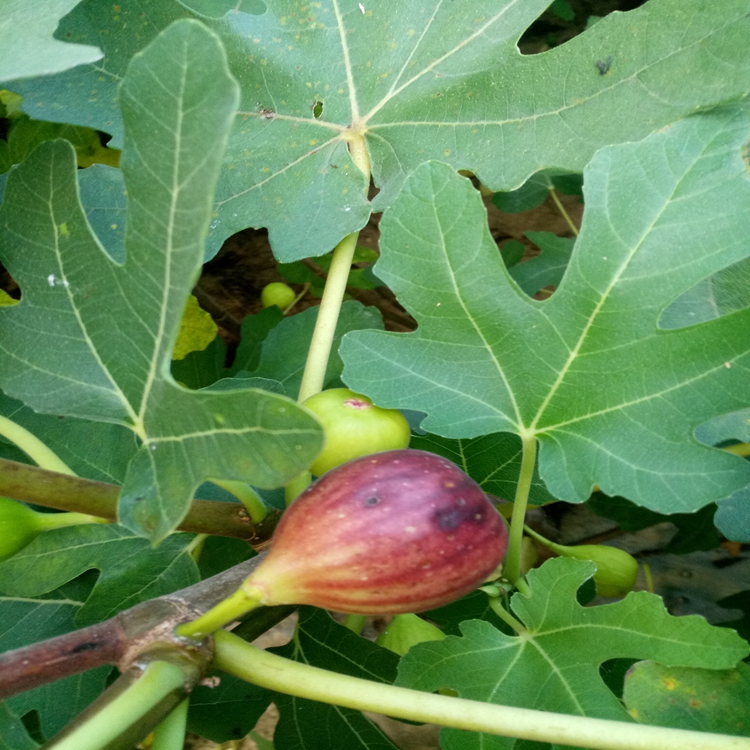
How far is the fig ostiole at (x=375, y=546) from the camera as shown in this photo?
1.90 ft

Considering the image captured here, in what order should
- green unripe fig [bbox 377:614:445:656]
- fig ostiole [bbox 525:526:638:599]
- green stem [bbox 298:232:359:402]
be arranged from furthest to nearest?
1. fig ostiole [bbox 525:526:638:599]
2. green unripe fig [bbox 377:614:445:656]
3. green stem [bbox 298:232:359:402]

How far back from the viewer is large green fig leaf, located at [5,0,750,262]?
2.87 ft

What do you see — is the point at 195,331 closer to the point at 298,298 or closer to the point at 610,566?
the point at 298,298

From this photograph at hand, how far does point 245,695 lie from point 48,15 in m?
0.86

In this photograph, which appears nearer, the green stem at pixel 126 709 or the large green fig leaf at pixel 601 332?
the green stem at pixel 126 709

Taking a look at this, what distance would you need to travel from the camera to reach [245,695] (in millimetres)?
1038

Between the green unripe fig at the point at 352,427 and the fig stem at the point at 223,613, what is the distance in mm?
168

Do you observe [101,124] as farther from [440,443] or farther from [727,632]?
[727,632]

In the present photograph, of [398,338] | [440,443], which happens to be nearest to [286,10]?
[398,338]

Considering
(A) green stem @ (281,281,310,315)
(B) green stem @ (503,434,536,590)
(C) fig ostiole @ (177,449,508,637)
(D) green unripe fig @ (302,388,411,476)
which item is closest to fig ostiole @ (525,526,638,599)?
(B) green stem @ (503,434,536,590)

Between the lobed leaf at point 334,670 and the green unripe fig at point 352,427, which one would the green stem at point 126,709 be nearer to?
the green unripe fig at point 352,427

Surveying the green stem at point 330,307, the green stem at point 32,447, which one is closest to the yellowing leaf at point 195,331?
the green stem at point 330,307

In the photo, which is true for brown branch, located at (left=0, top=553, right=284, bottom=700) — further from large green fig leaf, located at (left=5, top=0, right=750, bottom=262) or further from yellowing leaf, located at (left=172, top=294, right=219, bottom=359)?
yellowing leaf, located at (left=172, top=294, right=219, bottom=359)

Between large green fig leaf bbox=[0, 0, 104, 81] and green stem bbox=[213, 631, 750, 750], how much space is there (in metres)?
0.52
